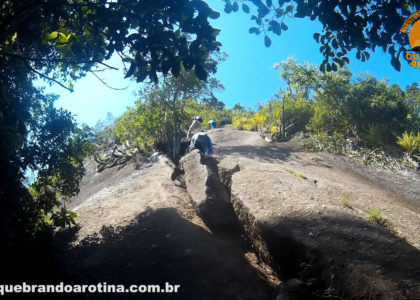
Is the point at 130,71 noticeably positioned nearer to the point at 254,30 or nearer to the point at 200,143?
the point at 254,30

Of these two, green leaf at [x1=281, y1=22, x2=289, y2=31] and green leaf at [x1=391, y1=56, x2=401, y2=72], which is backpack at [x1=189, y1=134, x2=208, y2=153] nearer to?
green leaf at [x1=281, y1=22, x2=289, y2=31]

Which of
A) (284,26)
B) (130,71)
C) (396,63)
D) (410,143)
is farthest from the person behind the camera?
(410,143)

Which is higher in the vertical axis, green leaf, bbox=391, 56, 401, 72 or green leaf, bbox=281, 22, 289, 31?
green leaf, bbox=281, 22, 289, 31

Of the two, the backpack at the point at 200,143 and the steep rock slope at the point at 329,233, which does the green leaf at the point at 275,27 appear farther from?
the backpack at the point at 200,143

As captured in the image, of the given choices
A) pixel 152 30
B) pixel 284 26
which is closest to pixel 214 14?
pixel 152 30

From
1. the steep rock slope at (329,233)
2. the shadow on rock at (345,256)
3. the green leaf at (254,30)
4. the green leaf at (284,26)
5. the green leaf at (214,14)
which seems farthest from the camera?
the green leaf at (254,30)

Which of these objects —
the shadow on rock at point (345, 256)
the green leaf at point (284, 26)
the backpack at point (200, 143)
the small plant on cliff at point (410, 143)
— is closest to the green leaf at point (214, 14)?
the green leaf at point (284, 26)

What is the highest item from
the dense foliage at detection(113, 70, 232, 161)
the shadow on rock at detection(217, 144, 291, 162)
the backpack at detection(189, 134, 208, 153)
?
the dense foliage at detection(113, 70, 232, 161)

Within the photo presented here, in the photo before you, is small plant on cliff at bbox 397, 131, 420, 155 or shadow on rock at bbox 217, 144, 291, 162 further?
shadow on rock at bbox 217, 144, 291, 162

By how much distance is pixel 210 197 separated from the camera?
527 cm

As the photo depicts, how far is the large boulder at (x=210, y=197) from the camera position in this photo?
16.5 ft

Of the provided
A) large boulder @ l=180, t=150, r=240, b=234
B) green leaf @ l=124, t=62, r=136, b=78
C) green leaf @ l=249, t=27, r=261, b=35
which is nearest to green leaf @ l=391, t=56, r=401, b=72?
green leaf @ l=249, t=27, r=261, b=35

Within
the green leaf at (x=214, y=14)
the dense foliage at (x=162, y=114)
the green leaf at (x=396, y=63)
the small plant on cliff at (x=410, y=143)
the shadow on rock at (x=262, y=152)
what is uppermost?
the dense foliage at (x=162, y=114)

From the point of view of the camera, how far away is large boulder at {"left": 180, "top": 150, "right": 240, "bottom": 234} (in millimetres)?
5031
